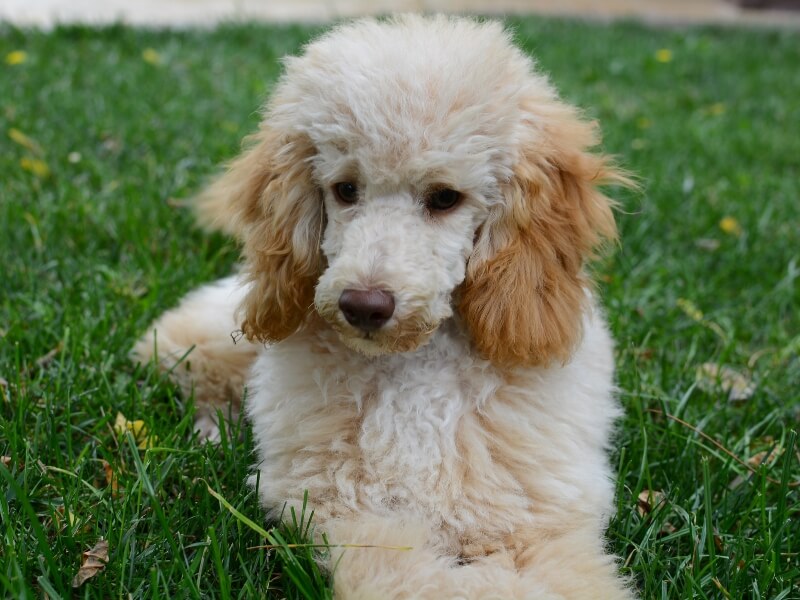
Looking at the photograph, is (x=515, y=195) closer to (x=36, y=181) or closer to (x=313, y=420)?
(x=313, y=420)

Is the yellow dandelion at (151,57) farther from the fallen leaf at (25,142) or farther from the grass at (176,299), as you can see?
the fallen leaf at (25,142)

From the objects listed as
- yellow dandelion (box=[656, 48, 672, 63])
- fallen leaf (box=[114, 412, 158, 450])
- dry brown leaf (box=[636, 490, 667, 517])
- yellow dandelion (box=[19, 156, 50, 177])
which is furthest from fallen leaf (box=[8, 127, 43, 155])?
yellow dandelion (box=[656, 48, 672, 63])

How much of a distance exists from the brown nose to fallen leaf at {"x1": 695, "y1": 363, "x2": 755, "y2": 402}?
5.19 feet

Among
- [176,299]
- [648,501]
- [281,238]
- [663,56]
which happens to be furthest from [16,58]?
[663,56]

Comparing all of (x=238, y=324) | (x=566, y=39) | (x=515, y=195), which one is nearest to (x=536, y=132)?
(x=515, y=195)

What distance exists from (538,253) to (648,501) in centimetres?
84

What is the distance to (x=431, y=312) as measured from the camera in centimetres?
219

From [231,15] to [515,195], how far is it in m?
7.33

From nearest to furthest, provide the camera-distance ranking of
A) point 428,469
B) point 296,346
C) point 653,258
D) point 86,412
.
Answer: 1. point 428,469
2. point 296,346
3. point 86,412
4. point 653,258

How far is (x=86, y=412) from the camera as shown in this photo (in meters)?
2.76

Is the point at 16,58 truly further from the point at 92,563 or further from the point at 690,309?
the point at 92,563

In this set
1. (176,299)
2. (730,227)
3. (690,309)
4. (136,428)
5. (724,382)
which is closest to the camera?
(136,428)

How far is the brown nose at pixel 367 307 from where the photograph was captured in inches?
81.4

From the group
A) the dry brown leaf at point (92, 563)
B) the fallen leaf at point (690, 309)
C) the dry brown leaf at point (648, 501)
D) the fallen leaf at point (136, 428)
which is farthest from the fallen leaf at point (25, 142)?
the dry brown leaf at point (648, 501)
